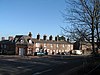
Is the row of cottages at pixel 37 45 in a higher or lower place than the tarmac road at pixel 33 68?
higher

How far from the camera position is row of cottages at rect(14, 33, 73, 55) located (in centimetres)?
9459

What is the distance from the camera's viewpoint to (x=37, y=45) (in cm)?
10575

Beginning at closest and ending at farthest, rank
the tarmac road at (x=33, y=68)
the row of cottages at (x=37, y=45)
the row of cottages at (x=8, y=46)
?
1. the tarmac road at (x=33, y=68)
2. the row of cottages at (x=37, y=45)
3. the row of cottages at (x=8, y=46)

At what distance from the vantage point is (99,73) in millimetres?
21516

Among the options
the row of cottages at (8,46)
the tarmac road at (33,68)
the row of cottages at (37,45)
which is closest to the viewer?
the tarmac road at (33,68)

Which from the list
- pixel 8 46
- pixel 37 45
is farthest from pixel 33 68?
pixel 37 45

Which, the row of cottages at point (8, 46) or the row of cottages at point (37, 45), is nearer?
the row of cottages at point (37, 45)

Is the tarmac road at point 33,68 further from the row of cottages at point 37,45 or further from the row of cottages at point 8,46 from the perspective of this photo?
the row of cottages at point 8,46

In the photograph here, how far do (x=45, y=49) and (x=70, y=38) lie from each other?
3469 inches

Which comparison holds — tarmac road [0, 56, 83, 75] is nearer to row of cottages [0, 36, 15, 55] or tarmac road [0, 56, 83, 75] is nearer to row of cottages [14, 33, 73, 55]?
row of cottages [14, 33, 73, 55]

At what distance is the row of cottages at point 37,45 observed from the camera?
94.6 metres

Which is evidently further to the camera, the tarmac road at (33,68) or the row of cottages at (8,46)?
the row of cottages at (8,46)

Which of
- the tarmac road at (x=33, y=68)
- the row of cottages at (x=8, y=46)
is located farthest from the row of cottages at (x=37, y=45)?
the tarmac road at (x=33, y=68)

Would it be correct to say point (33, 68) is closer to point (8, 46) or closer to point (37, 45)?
point (8, 46)
